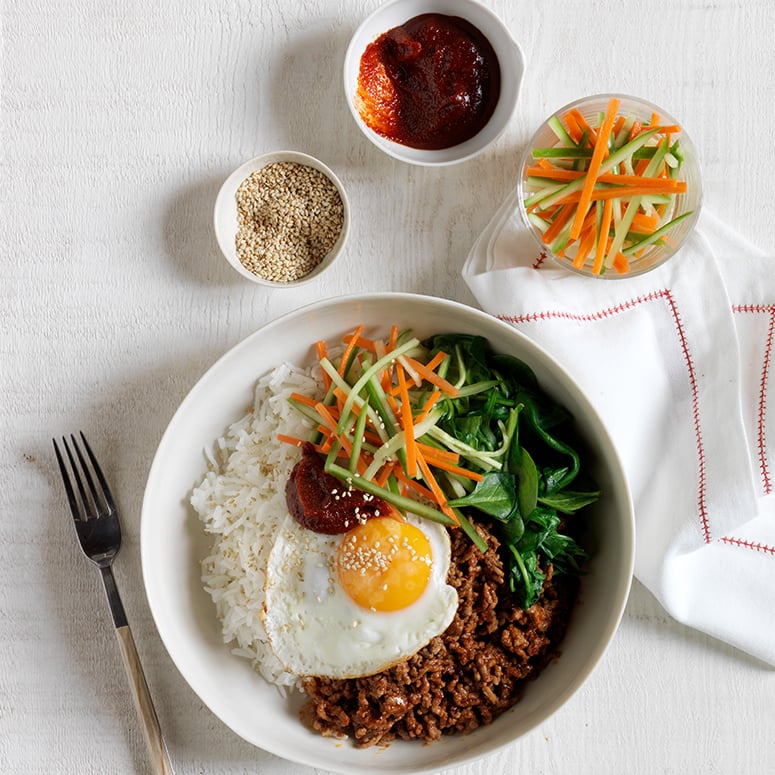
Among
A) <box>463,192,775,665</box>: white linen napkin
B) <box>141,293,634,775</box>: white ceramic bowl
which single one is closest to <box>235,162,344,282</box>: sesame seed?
<box>141,293,634,775</box>: white ceramic bowl

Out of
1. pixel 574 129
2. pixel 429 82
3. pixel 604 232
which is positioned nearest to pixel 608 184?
pixel 604 232

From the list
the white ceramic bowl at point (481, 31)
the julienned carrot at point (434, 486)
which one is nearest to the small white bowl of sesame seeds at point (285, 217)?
the white ceramic bowl at point (481, 31)

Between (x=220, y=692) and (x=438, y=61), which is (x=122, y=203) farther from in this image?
(x=220, y=692)

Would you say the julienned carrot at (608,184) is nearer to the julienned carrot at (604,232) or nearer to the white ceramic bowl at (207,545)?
the julienned carrot at (604,232)

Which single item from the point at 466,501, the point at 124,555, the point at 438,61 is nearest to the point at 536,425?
the point at 466,501

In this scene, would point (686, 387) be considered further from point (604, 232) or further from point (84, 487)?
point (84, 487)

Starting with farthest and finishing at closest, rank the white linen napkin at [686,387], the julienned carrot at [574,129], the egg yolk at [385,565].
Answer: the white linen napkin at [686,387], the julienned carrot at [574,129], the egg yolk at [385,565]
